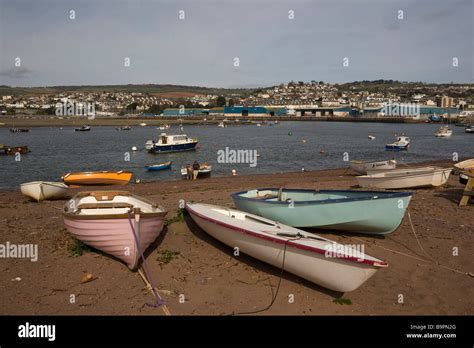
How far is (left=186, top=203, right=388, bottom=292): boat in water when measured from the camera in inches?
261

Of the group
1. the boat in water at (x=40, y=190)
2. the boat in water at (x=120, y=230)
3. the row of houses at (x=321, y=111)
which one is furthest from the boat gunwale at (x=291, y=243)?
the row of houses at (x=321, y=111)

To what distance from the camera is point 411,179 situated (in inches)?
680

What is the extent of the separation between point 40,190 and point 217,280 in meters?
11.5

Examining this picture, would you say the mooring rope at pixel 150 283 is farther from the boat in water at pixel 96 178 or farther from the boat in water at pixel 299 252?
the boat in water at pixel 96 178

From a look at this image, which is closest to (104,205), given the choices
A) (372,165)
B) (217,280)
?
(217,280)

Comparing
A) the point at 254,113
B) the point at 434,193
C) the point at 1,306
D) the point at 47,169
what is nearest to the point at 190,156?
the point at 47,169

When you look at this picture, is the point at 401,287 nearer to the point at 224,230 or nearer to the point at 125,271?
the point at 224,230

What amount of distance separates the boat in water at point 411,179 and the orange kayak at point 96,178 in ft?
46.2

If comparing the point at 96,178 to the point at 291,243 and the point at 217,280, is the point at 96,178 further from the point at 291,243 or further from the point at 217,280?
the point at 291,243

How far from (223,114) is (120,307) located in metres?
172

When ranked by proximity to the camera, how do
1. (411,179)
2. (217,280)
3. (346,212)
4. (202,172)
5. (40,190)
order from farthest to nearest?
(202,172) < (411,179) < (40,190) < (346,212) < (217,280)

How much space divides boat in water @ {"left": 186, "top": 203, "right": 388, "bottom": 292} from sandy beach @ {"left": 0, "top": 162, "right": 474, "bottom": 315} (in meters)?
0.39

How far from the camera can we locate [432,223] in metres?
11.5

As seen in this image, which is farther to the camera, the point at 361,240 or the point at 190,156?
the point at 190,156
